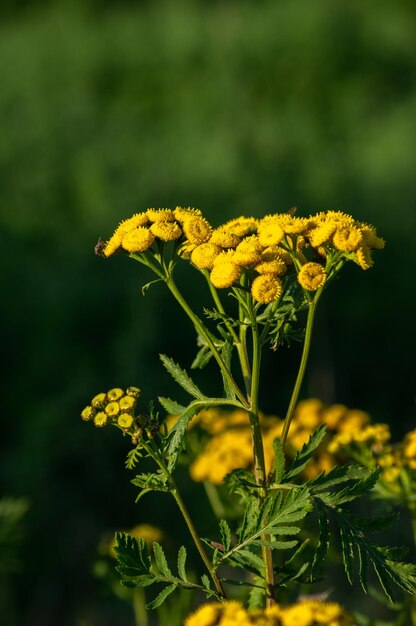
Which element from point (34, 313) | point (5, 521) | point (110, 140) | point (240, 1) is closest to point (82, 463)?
point (34, 313)

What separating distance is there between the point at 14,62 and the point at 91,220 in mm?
4988

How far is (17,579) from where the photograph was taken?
5203mm

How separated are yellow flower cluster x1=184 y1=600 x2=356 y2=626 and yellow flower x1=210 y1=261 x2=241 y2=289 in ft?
2.04

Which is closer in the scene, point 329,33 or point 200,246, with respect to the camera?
point 200,246

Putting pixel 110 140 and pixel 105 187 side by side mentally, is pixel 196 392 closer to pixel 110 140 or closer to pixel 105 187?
pixel 105 187

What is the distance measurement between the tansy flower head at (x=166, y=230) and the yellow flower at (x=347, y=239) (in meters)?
0.34

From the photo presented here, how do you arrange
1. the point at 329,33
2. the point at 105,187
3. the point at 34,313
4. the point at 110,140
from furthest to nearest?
the point at 329,33
the point at 110,140
the point at 105,187
the point at 34,313

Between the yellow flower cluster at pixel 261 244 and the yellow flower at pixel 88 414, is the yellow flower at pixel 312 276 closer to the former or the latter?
the yellow flower cluster at pixel 261 244

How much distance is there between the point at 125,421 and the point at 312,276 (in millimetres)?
492

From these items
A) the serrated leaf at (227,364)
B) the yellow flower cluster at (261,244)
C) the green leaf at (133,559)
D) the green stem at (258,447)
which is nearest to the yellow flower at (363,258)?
the yellow flower cluster at (261,244)

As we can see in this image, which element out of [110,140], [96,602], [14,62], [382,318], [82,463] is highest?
[14,62]

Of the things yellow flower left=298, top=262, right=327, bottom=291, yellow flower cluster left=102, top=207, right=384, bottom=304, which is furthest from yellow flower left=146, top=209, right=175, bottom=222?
yellow flower left=298, top=262, right=327, bottom=291

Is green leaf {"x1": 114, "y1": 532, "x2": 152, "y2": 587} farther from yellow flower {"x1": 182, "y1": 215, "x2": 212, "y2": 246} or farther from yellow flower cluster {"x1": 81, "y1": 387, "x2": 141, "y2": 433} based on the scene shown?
yellow flower {"x1": 182, "y1": 215, "x2": 212, "y2": 246}

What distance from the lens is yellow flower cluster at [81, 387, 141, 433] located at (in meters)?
1.91
